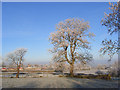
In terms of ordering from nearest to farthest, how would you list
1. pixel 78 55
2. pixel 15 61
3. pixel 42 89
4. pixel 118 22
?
1. pixel 118 22
2. pixel 42 89
3. pixel 78 55
4. pixel 15 61

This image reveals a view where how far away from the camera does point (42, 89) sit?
6168 mm

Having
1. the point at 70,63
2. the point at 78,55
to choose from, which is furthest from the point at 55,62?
the point at 78,55

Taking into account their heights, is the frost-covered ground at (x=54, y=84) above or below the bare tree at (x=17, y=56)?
below

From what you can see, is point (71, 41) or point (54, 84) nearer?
point (54, 84)

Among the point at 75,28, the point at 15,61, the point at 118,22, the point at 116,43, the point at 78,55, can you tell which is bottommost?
the point at 15,61

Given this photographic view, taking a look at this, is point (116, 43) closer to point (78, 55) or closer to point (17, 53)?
point (78, 55)

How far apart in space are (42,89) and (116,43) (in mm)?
4598

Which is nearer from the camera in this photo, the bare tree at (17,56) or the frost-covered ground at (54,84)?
the frost-covered ground at (54,84)

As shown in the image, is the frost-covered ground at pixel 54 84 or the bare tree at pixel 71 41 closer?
the frost-covered ground at pixel 54 84

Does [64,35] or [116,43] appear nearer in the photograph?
[116,43]

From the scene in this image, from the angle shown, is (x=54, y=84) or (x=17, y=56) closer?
(x=54, y=84)

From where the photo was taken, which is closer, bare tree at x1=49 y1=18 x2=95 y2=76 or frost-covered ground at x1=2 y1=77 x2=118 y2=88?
frost-covered ground at x1=2 y1=77 x2=118 y2=88

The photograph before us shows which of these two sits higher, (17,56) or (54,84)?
(17,56)

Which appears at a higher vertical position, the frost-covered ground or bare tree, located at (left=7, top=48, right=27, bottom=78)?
bare tree, located at (left=7, top=48, right=27, bottom=78)
